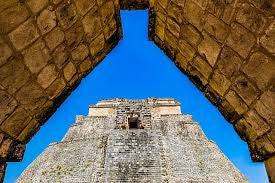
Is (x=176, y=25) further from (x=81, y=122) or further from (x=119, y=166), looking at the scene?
(x=81, y=122)

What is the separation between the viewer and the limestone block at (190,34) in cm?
278

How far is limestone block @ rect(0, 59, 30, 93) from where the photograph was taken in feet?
7.24

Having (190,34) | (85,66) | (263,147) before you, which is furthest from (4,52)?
(263,147)

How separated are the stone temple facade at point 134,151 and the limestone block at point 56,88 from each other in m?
14.3

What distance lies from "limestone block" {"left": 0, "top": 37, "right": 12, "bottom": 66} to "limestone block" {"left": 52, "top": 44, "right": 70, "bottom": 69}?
1.64 feet

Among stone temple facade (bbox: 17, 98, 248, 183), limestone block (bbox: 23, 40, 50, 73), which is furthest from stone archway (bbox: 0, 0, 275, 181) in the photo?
stone temple facade (bbox: 17, 98, 248, 183)

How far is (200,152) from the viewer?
63.8 feet

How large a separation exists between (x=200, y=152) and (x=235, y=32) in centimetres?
1813

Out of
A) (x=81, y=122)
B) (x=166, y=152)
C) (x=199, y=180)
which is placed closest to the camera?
(x=199, y=180)

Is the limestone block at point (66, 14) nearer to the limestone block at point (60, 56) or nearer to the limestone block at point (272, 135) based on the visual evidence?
the limestone block at point (60, 56)

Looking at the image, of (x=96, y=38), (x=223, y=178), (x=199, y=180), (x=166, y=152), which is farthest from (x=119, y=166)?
(x=96, y=38)

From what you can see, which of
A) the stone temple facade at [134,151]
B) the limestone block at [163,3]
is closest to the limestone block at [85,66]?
the limestone block at [163,3]

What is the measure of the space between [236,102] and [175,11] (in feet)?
3.62

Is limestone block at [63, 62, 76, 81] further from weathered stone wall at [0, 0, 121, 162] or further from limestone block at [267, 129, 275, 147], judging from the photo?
limestone block at [267, 129, 275, 147]
